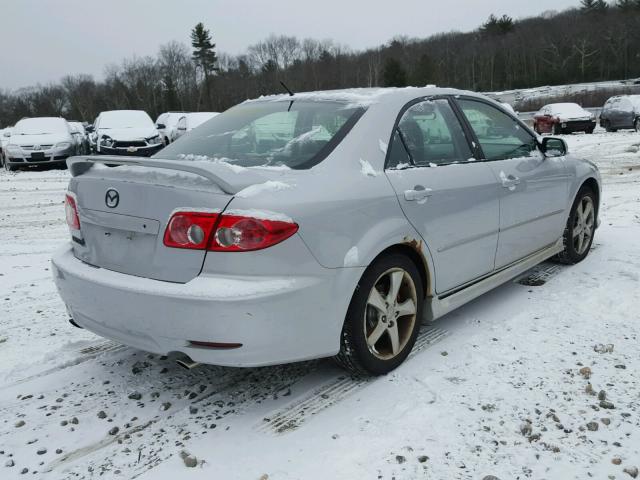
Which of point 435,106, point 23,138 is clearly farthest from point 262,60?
point 435,106

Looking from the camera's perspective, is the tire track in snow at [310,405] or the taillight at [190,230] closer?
the taillight at [190,230]

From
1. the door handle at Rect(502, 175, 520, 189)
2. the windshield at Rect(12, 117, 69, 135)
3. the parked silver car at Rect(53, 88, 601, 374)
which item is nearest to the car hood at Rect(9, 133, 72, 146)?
the windshield at Rect(12, 117, 69, 135)

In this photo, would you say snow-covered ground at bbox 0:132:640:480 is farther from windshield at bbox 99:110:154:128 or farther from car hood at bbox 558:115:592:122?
car hood at bbox 558:115:592:122

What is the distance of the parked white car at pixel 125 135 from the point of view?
1652 cm

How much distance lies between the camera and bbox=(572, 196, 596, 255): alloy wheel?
5133 millimetres

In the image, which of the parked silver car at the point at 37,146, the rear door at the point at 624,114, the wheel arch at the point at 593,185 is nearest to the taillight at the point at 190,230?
the wheel arch at the point at 593,185

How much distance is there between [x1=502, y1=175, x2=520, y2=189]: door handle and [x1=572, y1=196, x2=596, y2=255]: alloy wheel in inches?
51.6

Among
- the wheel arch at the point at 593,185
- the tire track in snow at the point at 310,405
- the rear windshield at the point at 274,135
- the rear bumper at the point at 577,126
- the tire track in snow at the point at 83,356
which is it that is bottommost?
the tire track in snow at the point at 310,405

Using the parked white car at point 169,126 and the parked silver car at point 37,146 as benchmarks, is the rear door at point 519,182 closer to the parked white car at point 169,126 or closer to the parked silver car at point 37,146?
the parked silver car at point 37,146

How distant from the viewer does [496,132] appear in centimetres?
429

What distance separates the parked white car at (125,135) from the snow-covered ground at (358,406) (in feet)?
42.7

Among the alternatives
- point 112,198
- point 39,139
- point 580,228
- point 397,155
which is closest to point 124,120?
point 39,139

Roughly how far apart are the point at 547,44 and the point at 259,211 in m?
110

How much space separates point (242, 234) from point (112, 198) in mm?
797
